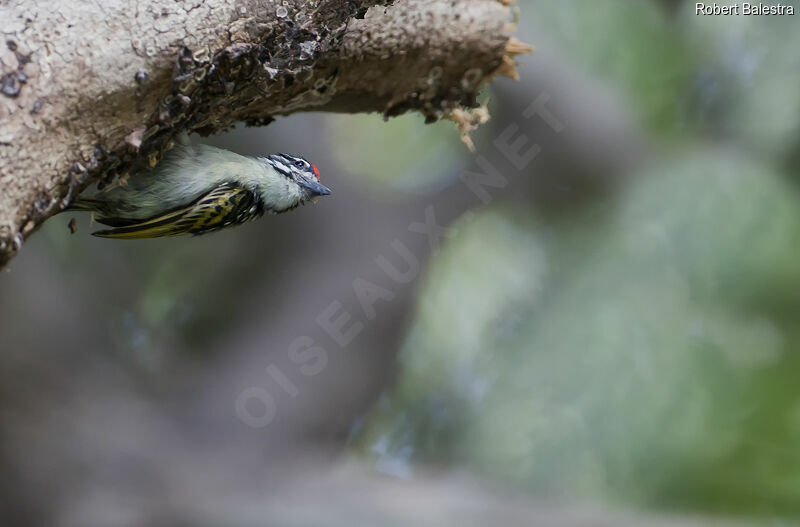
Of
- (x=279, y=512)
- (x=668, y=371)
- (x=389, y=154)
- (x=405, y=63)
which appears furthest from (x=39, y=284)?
(x=668, y=371)

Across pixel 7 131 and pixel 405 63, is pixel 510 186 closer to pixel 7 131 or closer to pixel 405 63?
pixel 405 63

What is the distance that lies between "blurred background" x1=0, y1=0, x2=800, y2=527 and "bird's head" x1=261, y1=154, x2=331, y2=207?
92 centimetres

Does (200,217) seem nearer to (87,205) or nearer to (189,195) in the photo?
(189,195)

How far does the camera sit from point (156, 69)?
4.00 ft

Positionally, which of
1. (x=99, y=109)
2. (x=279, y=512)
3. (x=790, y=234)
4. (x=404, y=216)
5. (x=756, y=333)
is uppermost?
(x=790, y=234)

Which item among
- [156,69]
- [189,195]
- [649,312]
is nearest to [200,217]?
[189,195]

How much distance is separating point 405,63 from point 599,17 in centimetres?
274

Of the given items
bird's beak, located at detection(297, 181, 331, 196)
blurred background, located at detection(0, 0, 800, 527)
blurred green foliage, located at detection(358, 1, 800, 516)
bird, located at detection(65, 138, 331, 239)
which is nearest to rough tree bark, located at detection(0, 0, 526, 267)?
bird, located at detection(65, 138, 331, 239)

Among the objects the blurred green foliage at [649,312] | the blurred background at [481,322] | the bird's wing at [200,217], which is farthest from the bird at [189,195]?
the blurred green foliage at [649,312]

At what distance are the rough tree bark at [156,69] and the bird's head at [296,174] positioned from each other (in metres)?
0.15

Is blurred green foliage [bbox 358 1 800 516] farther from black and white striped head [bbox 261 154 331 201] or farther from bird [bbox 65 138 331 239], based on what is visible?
bird [bbox 65 138 331 239]

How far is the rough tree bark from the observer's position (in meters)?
1.10

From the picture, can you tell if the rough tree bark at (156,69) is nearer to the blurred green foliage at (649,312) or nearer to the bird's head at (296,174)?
the bird's head at (296,174)

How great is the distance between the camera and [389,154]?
374 centimetres
